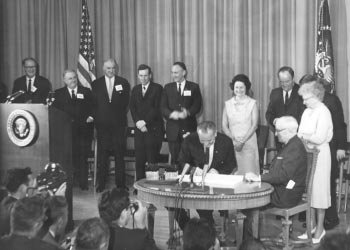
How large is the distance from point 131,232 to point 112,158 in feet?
17.0

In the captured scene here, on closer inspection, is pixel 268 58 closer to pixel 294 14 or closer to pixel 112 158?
pixel 294 14

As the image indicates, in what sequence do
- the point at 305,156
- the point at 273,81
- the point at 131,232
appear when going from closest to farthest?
1. the point at 131,232
2. the point at 305,156
3. the point at 273,81

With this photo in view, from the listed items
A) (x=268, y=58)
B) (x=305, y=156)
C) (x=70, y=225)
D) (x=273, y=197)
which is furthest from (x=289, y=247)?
(x=268, y=58)

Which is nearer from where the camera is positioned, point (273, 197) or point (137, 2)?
point (273, 197)

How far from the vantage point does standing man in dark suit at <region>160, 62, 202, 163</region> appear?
734 centimetres

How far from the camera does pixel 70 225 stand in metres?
5.57

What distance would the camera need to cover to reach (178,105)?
736 centimetres

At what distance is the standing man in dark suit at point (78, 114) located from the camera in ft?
25.2

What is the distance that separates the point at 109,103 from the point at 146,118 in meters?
0.59

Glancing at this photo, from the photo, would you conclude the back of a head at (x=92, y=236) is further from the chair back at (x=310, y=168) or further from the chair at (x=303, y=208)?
the chair back at (x=310, y=168)

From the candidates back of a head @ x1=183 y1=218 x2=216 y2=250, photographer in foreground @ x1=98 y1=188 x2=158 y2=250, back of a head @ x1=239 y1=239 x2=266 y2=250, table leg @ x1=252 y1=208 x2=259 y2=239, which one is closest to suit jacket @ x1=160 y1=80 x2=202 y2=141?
table leg @ x1=252 y1=208 x2=259 y2=239

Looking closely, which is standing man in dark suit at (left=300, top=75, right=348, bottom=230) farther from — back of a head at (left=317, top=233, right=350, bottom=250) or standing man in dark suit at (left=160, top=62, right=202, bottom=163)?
back of a head at (left=317, top=233, right=350, bottom=250)

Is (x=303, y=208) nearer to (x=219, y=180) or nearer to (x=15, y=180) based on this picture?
(x=219, y=180)

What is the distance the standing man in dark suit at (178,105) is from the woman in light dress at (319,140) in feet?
7.23
